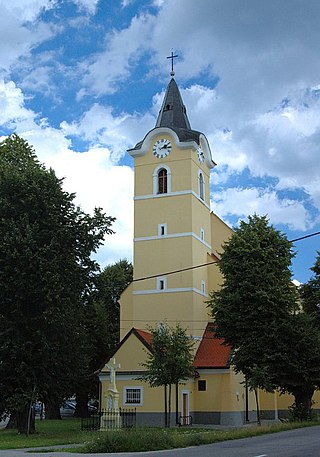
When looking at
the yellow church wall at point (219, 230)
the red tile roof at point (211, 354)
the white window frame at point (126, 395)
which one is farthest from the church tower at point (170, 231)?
the white window frame at point (126, 395)

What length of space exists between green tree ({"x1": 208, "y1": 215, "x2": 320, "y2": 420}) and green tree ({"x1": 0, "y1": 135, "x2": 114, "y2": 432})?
25.9 feet

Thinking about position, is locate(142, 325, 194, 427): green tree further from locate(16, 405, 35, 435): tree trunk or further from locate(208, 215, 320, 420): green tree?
locate(16, 405, 35, 435): tree trunk

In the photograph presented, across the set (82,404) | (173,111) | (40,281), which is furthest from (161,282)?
(82,404)

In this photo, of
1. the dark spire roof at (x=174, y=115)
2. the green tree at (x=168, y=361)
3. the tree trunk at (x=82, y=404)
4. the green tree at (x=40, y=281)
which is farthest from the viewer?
the tree trunk at (x=82, y=404)

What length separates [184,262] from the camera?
42.8 meters

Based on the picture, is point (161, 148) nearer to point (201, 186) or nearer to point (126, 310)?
point (201, 186)

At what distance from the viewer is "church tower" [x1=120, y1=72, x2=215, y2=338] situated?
42.5m

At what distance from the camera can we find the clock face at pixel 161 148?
4544cm

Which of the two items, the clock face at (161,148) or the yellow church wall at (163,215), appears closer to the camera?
the yellow church wall at (163,215)

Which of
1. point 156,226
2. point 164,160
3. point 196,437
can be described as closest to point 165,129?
point 164,160

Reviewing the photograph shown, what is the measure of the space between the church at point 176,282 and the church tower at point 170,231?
0.24 ft

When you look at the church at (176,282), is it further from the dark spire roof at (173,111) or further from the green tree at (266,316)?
the green tree at (266,316)

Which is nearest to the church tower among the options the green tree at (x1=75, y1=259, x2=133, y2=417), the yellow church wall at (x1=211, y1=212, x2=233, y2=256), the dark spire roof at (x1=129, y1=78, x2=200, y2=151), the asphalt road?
the dark spire roof at (x1=129, y1=78, x2=200, y2=151)

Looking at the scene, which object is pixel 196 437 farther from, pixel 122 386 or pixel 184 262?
pixel 184 262
